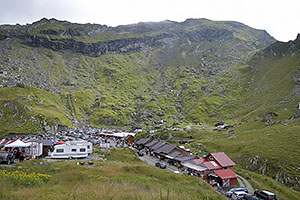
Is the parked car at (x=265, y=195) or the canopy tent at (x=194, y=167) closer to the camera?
the parked car at (x=265, y=195)

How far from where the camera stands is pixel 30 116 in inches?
3679

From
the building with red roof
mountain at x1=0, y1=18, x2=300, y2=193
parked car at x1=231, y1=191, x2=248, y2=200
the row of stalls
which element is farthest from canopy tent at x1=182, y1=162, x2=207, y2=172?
mountain at x1=0, y1=18, x2=300, y2=193

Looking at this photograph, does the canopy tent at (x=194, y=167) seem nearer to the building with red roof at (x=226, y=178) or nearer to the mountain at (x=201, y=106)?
the building with red roof at (x=226, y=178)

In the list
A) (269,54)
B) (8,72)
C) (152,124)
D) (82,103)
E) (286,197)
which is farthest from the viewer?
(269,54)

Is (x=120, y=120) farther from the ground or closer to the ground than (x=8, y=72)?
closer to the ground

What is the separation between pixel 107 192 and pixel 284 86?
444 feet

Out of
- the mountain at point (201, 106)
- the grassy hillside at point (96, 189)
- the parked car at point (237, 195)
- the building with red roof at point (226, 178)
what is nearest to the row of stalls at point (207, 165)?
the building with red roof at point (226, 178)

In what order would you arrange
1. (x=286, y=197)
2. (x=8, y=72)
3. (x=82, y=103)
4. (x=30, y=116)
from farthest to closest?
1. (x=8, y=72)
2. (x=82, y=103)
3. (x=30, y=116)
4. (x=286, y=197)

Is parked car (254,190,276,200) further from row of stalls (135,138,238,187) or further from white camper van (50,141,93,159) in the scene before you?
white camper van (50,141,93,159)

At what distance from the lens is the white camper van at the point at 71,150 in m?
45.2

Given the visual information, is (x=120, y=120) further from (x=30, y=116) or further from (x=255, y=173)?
(x=255, y=173)

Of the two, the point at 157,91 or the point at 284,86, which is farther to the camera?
the point at 157,91

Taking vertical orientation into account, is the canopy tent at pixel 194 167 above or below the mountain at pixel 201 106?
below

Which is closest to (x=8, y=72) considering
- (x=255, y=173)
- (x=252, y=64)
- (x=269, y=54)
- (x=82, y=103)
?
(x=82, y=103)
